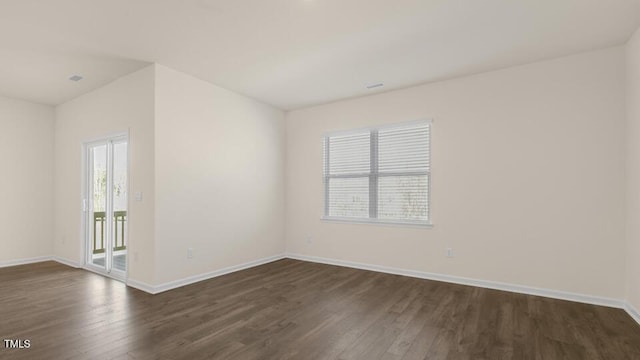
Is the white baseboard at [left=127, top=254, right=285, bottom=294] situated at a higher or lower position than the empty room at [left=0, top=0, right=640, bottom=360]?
lower

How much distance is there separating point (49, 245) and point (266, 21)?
5893 mm

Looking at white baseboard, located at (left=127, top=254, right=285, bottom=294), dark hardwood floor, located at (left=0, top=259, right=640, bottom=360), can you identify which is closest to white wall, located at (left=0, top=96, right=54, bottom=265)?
dark hardwood floor, located at (left=0, top=259, right=640, bottom=360)

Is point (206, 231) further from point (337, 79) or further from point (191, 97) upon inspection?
point (337, 79)

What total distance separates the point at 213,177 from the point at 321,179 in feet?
6.04

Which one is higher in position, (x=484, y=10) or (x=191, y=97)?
(x=484, y=10)

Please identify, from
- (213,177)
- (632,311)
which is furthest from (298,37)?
(632,311)

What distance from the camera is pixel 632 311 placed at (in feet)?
9.81

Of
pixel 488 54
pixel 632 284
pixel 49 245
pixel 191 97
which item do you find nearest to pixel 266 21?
pixel 191 97

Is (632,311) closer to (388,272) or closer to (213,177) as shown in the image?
(388,272)

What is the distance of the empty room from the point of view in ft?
8.68

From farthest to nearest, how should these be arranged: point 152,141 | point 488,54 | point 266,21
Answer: point 152,141
point 488,54
point 266,21

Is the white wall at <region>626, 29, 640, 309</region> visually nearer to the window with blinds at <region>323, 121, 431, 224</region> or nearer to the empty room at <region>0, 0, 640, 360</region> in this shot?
the empty room at <region>0, 0, 640, 360</region>

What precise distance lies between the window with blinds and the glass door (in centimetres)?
311

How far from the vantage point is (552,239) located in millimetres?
3527
